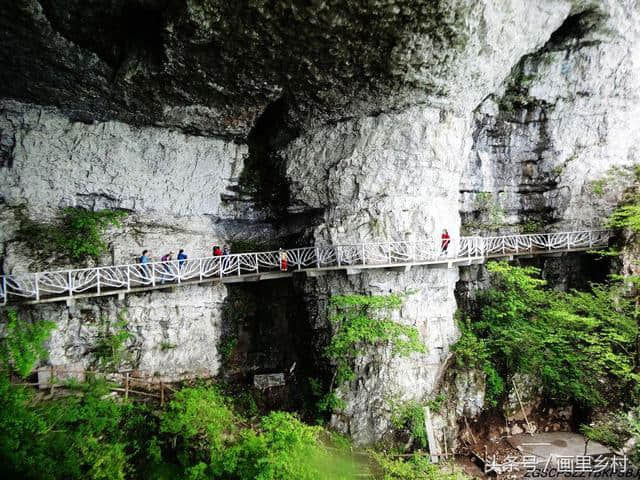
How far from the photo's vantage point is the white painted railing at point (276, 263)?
392 inches

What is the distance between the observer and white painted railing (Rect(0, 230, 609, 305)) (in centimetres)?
995

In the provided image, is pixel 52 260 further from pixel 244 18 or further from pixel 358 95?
pixel 358 95

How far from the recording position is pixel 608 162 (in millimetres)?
14492

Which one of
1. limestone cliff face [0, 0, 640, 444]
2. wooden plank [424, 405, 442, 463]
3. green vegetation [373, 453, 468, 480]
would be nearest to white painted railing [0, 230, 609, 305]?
limestone cliff face [0, 0, 640, 444]

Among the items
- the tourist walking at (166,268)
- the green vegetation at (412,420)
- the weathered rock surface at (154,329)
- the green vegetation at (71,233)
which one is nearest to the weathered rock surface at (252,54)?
the green vegetation at (71,233)

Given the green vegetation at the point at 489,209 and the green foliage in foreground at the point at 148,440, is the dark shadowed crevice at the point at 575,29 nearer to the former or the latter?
the green vegetation at the point at 489,209

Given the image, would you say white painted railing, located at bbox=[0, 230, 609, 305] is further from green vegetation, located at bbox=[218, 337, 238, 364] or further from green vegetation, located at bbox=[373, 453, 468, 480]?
green vegetation, located at bbox=[373, 453, 468, 480]

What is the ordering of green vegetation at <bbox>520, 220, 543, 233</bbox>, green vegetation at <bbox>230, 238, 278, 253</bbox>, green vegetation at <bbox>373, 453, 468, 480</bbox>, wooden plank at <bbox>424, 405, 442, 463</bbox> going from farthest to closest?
green vegetation at <bbox>520, 220, 543, 233</bbox>, green vegetation at <bbox>230, 238, 278, 253</bbox>, wooden plank at <bbox>424, 405, 442, 463</bbox>, green vegetation at <bbox>373, 453, 468, 480</bbox>

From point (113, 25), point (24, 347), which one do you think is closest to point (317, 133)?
point (113, 25)

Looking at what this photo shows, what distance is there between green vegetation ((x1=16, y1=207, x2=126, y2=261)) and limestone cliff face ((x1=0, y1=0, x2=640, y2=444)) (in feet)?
1.27

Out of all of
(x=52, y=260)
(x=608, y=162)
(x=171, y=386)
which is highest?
(x=608, y=162)

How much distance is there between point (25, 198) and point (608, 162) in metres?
22.6

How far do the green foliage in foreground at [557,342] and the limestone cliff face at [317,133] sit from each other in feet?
4.74

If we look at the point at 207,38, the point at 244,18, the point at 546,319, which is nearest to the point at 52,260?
the point at 207,38
